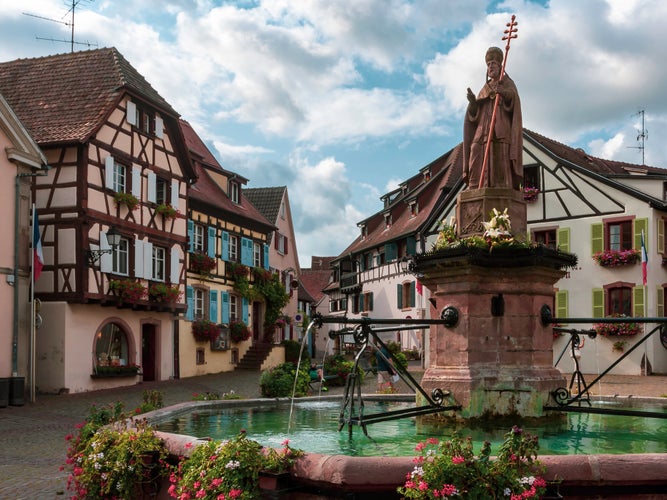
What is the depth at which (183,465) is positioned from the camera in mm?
6074

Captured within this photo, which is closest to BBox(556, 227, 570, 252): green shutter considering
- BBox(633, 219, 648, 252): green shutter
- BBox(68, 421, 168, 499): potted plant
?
BBox(633, 219, 648, 252): green shutter

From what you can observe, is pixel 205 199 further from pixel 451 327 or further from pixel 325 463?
pixel 325 463

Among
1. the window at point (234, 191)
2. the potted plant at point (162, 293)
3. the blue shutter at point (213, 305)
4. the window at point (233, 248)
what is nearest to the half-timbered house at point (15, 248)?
the potted plant at point (162, 293)

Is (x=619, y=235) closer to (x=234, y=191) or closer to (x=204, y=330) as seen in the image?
(x=204, y=330)

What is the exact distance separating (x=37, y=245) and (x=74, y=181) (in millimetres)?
3090

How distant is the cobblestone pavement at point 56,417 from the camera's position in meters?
9.55

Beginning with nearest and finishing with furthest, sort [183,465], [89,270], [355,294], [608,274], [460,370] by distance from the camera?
[183,465] → [460,370] → [89,270] → [608,274] → [355,294]

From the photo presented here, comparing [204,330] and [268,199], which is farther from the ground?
[268,199]

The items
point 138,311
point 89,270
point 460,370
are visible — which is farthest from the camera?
point 138,311

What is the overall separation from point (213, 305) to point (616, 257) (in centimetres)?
1594

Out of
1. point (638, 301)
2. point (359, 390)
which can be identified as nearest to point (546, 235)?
point (638, 301)

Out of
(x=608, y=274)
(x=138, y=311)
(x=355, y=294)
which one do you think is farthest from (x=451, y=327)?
(x=355, y=294)

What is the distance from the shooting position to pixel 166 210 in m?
27.8

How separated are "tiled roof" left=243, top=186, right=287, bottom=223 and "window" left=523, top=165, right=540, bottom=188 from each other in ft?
47.8
